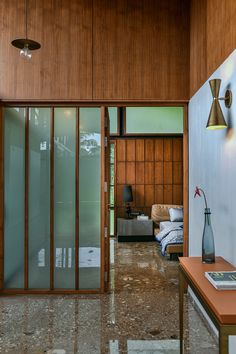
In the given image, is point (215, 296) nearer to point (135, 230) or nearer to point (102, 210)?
point (102, 210)

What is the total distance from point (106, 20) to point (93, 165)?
70.0 inches

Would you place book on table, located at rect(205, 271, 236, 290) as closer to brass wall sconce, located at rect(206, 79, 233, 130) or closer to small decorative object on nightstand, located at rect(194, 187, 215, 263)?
small decorative object on nightstand, located at rect(194, 187, 215, 263)

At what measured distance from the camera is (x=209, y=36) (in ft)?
10.1

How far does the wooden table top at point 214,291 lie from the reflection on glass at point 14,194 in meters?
2.29

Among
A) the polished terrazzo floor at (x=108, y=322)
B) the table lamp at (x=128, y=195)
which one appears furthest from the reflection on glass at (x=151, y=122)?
the polished terrazzo floor at (x=108, y=322)

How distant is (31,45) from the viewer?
3.12m

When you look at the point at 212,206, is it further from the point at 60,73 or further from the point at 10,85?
the point at 10,85

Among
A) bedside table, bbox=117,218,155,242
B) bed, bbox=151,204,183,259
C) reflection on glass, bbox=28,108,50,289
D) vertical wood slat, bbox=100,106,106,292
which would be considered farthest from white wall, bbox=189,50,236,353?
bedside table, bbox=117,218,155,242

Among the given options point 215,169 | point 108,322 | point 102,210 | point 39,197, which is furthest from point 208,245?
point 39,197

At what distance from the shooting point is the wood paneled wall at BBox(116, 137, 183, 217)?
26.4 feet

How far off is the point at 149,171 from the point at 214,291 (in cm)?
638

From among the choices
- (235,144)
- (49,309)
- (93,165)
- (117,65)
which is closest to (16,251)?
(49,309)

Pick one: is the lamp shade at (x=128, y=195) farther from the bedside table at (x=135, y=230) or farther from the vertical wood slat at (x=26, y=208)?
the vertical wood slat at (x=26, y=208)

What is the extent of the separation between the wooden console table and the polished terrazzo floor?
0.44 meters
